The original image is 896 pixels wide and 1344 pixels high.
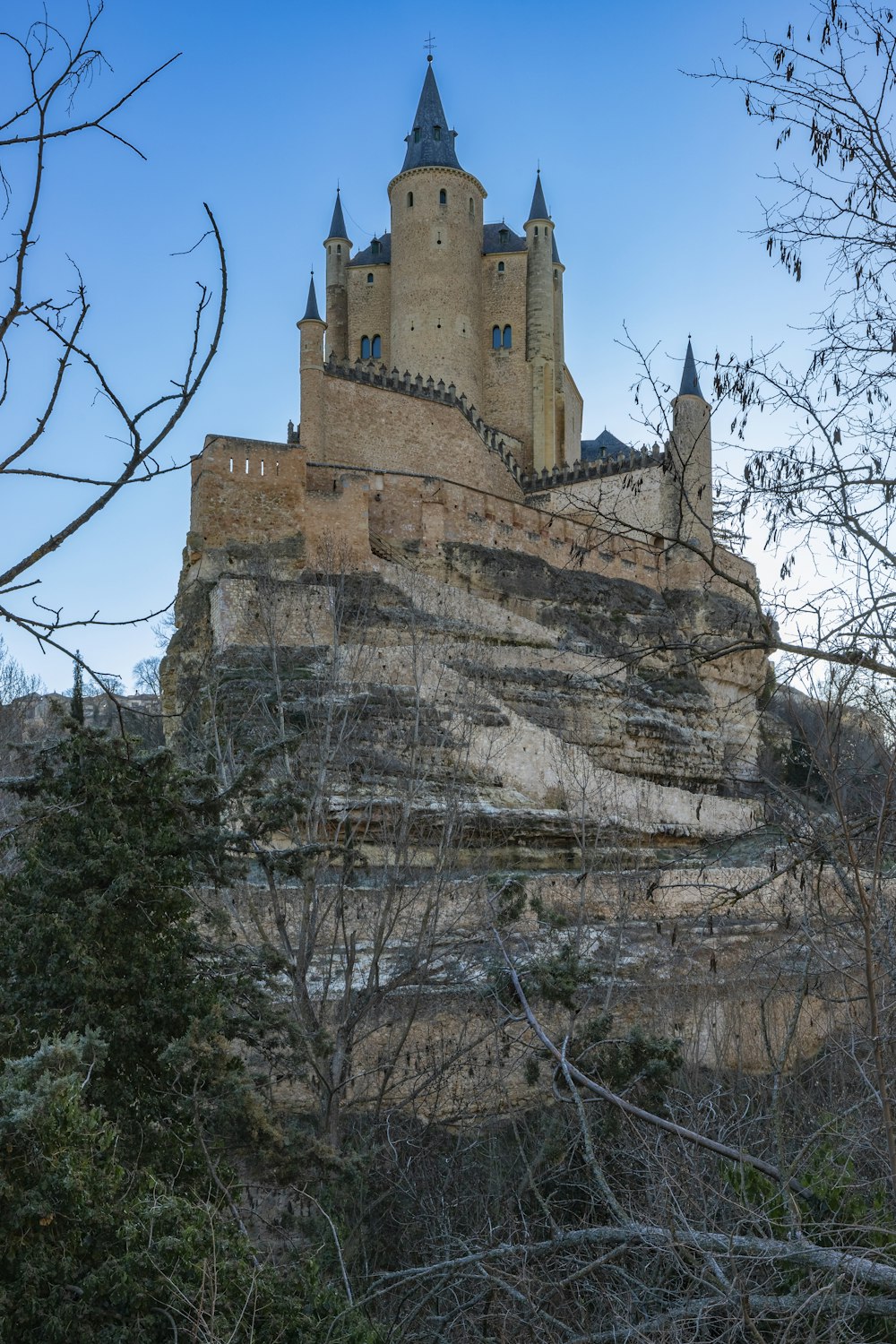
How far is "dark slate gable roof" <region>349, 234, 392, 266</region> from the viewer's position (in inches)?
1629

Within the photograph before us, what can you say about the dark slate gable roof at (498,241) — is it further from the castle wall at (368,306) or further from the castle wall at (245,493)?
the castle wall at (245,493)

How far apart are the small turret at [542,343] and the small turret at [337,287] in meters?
5.80

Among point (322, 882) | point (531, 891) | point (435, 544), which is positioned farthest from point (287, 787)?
point (435, 544)

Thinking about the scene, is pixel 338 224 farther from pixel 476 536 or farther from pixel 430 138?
pixel 476 536

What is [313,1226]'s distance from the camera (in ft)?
29.9

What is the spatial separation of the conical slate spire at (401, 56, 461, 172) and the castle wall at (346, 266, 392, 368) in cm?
352

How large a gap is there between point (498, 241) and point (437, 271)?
394cm

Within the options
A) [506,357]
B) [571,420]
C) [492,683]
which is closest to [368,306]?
[506,357]

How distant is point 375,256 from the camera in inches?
1646

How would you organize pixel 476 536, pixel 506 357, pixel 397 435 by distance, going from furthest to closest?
pixel 506 357 → pixel 397 435 → pixel 476 536

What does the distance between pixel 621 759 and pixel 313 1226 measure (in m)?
18.3

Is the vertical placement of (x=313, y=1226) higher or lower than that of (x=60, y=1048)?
lower

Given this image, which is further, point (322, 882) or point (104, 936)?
point (322, 882)

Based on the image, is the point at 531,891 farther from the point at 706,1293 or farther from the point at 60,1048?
the point at 60,1048
